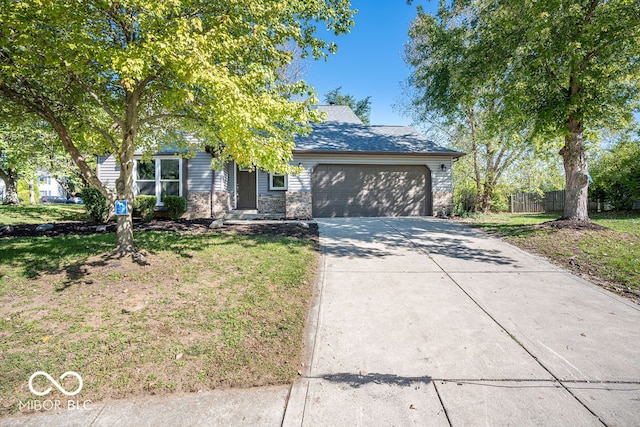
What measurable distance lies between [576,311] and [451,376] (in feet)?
8.18

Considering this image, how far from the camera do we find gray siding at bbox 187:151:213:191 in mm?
12445

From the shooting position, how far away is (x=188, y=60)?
3.71 meters

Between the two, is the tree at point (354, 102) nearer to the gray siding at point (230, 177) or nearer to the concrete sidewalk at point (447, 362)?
the gray siding at point (230, 177)

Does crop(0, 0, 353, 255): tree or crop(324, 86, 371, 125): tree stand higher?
crop(324, 86, 371, 125): tree

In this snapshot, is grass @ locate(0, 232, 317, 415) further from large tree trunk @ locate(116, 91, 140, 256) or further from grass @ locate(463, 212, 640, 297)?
grass @ locate(463, 212, 640, 297)

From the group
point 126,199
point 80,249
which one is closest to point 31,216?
point 80,249

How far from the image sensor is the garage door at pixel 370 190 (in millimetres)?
12750

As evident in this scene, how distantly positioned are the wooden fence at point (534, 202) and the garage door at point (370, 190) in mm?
10024

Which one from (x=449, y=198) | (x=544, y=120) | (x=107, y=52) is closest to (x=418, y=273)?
(x=107, y=52)

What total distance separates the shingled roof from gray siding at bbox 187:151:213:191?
12.6ft

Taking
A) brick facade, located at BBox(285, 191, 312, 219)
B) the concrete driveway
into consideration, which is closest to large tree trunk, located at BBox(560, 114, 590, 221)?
the concrete driveway

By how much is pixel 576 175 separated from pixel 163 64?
10.4 m

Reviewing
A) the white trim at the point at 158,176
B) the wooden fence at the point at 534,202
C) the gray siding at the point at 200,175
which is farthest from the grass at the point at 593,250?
the white trim at the point at 158,176

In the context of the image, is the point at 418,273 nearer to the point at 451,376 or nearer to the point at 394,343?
the point at 394,343
